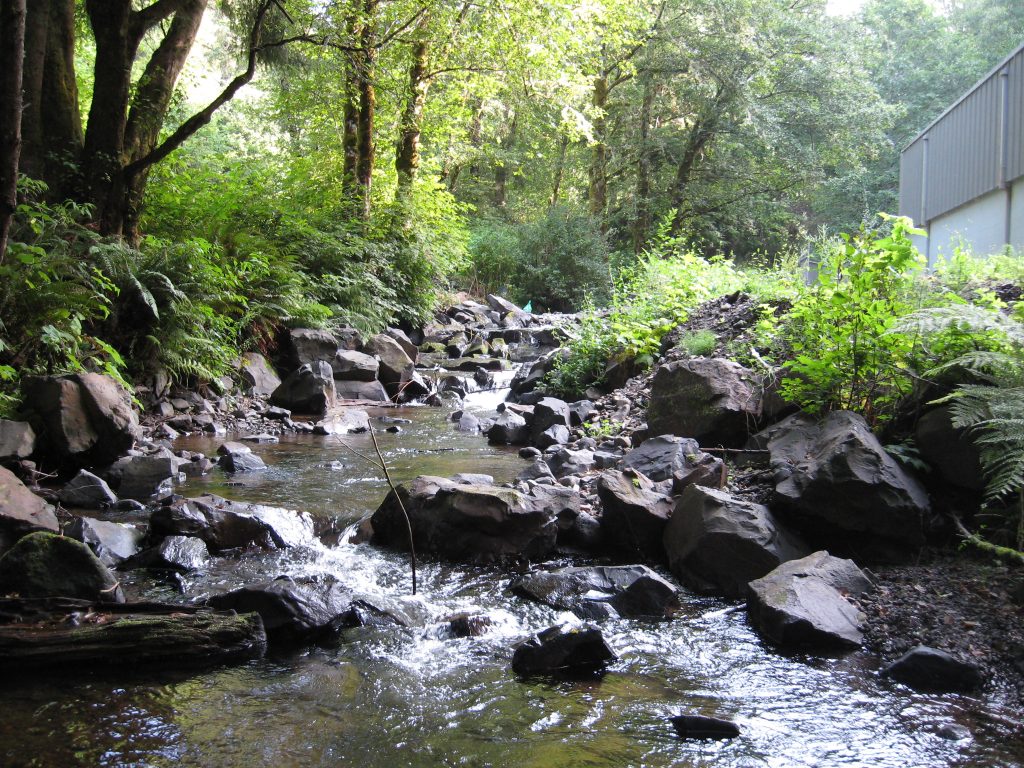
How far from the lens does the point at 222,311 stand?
10.3m

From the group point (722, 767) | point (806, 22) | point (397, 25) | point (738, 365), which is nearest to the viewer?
Answer: point (722, 767)

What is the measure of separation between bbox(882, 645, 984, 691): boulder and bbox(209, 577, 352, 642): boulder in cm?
272

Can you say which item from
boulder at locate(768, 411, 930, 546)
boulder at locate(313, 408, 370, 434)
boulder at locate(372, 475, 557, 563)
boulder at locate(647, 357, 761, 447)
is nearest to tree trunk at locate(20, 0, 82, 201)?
boulder at locate(313, 408, 370, 434)

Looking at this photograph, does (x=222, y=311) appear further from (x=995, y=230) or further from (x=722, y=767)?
(x=995, y=230)

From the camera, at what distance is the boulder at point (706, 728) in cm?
300

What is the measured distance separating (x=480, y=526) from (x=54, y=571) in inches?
97.1

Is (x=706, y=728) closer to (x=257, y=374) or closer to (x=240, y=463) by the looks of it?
(x=240, y=463)

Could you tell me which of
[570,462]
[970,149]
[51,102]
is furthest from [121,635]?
[970,149]

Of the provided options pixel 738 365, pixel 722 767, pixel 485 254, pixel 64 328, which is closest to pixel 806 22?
pixel 485 254

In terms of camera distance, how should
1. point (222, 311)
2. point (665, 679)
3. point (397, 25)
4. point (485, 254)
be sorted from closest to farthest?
point (665, 679)
point (222, 311)
point (397, 25)
point (485, 254)

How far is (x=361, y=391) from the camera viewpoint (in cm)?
1196

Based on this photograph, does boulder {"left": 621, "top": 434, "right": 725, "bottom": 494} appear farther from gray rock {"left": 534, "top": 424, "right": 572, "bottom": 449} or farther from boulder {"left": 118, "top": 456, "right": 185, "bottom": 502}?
boulder {"left": 118, "top": 456, "right": 185, "bottom": 502}

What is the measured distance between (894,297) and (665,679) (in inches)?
125

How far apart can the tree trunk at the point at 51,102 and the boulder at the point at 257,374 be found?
3043mm
